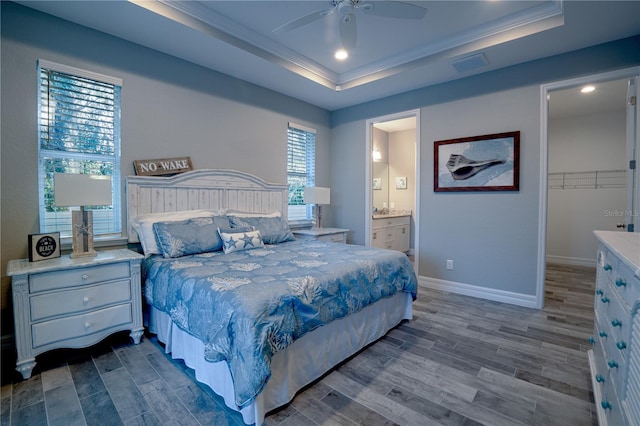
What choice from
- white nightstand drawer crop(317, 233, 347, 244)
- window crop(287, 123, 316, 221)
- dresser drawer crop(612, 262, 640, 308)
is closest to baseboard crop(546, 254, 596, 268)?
white nightstand drawer crop(317, 233, 347, 244)

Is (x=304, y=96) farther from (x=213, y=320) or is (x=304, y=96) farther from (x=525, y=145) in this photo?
(x=213, y=320)

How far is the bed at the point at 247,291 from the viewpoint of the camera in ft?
5.06

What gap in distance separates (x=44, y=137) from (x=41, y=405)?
78.9 inches

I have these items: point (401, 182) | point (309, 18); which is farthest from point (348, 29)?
point (401, 182)

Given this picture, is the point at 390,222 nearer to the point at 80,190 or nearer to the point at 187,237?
the point at 187,237

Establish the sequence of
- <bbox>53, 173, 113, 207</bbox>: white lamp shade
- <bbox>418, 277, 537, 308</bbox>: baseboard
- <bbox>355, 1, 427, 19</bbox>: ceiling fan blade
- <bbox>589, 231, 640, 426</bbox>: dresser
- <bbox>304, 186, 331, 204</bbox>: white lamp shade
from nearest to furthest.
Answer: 1. <bbox>589, 231, 640, 426</bbox>: dresser
2. <bbox>355, 1, 427, 19</bbox>: ceiling fan blade
3. <bbox>53, 173, 113, 207</bbox>: white lamp shade
4. <bbox>418, 277, 537, 308</bbox>: baseboard
5. <bbox>304, 186, 331, 204</bbox>: white lamp shade

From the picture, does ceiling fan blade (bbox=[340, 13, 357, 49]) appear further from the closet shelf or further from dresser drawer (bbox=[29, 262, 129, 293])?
the closet shelf

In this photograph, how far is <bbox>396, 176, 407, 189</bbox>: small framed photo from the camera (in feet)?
21.7

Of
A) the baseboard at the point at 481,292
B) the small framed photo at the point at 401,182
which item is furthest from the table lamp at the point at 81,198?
the small framed photo at the point at 401,182

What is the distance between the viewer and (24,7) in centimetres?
230

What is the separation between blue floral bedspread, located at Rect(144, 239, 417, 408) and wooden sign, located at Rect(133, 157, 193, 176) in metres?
0.93

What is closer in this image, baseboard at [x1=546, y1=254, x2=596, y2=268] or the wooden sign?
the wooden sign

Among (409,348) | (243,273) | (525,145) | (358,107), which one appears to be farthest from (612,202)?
(243,273)

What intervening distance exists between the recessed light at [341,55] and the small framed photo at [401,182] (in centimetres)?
365
